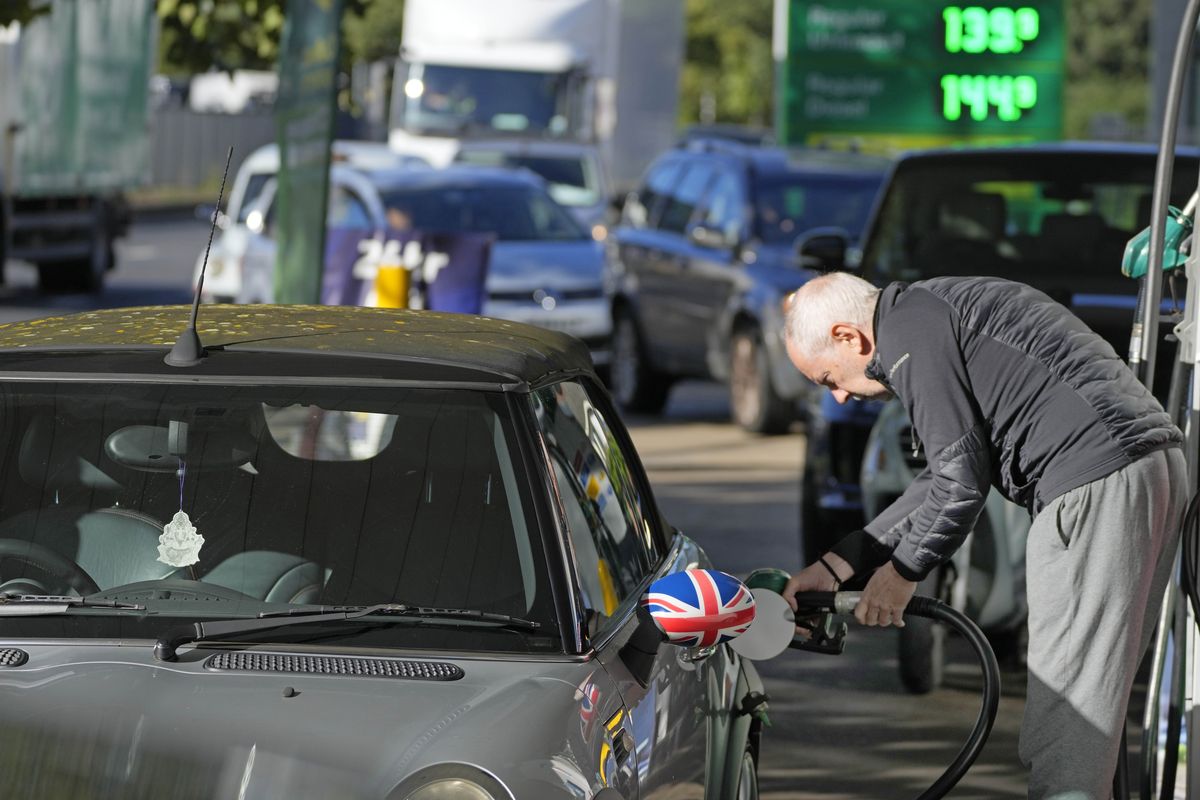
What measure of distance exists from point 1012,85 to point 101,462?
17425mm

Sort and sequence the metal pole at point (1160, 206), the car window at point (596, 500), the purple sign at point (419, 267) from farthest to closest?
1. the purple sign at point (419, 267)
2. the metal pole at point (1160, 206)
3. the car window at point (596, 500)

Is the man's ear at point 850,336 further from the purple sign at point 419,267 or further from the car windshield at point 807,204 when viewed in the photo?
the car windshield at point 807,204

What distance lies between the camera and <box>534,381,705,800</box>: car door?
12.2ft

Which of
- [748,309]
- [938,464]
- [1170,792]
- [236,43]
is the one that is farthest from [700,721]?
[748,309]

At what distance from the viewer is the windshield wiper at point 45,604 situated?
12.1 feet

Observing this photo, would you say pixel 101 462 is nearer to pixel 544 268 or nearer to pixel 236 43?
pixel 236 43

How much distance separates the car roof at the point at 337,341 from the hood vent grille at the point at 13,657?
2.07 ft

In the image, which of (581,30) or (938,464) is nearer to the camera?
(938,464)

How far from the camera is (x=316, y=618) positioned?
367cm

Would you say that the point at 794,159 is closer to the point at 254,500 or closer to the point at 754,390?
the point at 754,390

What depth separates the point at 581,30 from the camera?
90.1 ft

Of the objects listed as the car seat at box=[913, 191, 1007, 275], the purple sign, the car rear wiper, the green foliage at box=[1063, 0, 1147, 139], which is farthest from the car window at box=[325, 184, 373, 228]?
the green foliage at box=[1063, 0, 1147, 139]

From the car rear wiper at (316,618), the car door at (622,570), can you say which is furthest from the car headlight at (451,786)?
the car rear wiper at (316,618)

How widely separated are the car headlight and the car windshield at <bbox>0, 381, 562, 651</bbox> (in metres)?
0.64
